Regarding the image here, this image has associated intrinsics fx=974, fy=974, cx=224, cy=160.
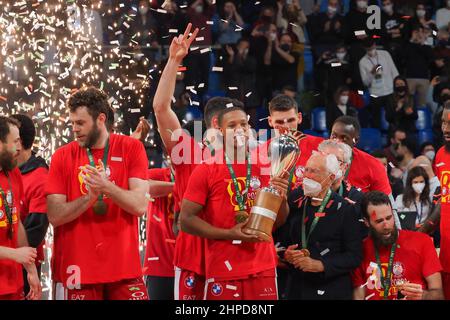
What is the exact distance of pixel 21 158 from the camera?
249 inches

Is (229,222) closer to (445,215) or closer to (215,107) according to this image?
(215,107)

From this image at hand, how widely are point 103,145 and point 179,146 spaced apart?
69 cm

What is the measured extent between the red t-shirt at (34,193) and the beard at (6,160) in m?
0.33

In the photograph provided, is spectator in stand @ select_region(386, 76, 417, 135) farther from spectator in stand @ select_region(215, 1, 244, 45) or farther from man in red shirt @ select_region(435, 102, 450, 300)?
man in red shirt @ select_region(435, 102, 450, 300)

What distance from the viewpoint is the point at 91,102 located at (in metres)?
6.03

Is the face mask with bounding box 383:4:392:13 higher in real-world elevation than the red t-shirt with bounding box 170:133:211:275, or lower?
higher

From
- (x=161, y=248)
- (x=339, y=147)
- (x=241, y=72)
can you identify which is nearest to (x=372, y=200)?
(x=339, y=147)

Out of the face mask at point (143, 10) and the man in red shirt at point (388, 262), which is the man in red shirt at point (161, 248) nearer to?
the man in red shirt at point (388, 262)

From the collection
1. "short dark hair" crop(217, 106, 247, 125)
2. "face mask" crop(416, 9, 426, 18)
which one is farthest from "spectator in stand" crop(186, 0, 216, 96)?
"short dark hair" crop(217, 106, 247, 125)

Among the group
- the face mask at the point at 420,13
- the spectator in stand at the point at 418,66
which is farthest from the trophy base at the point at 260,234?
the face mask at the point at 420,13

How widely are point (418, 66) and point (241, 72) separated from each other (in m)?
2.46

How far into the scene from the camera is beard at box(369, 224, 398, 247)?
625cm

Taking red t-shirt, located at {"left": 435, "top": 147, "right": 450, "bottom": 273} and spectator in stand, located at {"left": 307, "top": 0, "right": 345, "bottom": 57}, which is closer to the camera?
red t-shirt, located at {"left": 435, "top": 147, "right": 450, "bottom": 273}

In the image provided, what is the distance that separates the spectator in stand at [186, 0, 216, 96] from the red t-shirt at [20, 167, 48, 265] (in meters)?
5.97
